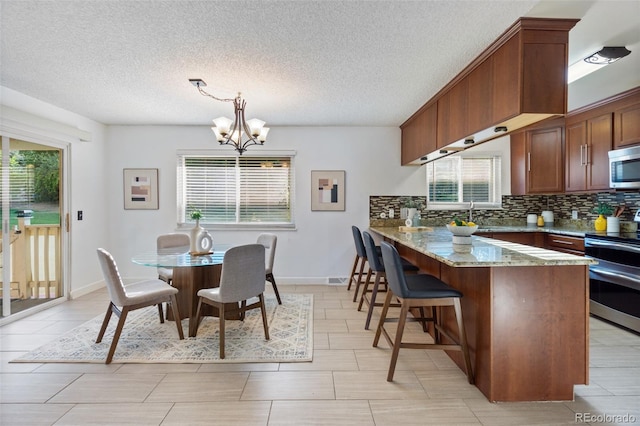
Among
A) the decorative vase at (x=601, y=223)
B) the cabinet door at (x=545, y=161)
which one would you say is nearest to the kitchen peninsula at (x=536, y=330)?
the decorative vase at (x=601, y=223)

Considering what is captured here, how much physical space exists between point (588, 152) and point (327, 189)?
3.24 metres

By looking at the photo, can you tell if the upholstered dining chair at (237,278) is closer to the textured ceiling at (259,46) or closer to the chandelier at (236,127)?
the chandelier at (236,127)

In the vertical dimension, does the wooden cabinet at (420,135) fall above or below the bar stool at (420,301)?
above

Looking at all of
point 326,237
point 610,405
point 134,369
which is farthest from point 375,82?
point 134,369

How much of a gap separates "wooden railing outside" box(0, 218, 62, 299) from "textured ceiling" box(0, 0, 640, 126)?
1513 millimetres

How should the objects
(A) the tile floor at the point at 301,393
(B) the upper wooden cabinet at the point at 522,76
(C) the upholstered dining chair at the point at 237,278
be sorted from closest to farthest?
(A) the tile floor at the point at 301,393 < (B) the upper wooden cabinet at the point at 522,76 < (C) the upholstered dining chair at the point at 237,278

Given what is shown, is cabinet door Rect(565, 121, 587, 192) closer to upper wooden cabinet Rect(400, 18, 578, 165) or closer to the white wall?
the white wall

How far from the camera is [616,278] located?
2.95 meters

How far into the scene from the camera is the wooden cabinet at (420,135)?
3402 mm

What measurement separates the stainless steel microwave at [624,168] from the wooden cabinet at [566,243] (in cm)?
69

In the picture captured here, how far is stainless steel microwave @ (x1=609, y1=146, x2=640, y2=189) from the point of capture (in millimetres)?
3061

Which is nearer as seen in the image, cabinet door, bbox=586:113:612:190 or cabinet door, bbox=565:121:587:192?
cabinet door, bbox=586:113:612:190

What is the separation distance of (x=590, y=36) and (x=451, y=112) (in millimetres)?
1051

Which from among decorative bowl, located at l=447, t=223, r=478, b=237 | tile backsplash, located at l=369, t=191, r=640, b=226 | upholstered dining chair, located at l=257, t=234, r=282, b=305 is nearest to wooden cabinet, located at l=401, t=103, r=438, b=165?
tile backsplash, located at l=369, t=191, r=640, b=226
